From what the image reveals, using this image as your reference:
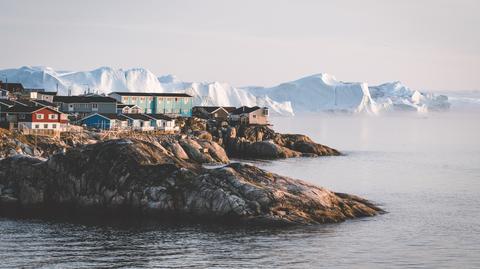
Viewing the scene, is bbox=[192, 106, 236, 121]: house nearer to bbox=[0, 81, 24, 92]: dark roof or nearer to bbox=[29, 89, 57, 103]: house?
bbox=[29, 89, 57, 103]: house

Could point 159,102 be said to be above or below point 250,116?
above

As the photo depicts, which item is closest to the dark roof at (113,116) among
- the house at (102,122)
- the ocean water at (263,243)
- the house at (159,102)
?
the house at (102,122)

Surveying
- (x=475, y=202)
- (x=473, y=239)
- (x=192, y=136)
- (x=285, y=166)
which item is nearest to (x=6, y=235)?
(x=473, y=239)

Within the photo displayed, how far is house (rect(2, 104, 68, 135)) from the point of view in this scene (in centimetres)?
7512

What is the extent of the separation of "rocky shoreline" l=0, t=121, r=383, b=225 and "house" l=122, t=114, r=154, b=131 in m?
40.9

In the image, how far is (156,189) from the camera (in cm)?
4488

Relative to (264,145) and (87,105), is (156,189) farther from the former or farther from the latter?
(87,105)

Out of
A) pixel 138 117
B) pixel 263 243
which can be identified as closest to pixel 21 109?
pixel 138 117

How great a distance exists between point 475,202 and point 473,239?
1409 centimetres

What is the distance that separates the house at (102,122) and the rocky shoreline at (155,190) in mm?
38846

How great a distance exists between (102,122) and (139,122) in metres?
4.87

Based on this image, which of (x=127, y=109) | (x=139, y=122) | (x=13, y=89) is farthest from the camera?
(x=13, y=89)

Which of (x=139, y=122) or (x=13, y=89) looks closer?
(x=139, y=122)

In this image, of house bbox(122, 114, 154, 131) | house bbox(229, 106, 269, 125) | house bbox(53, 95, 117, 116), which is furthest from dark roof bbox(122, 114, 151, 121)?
house bbox(229, 106, 269, 125)
